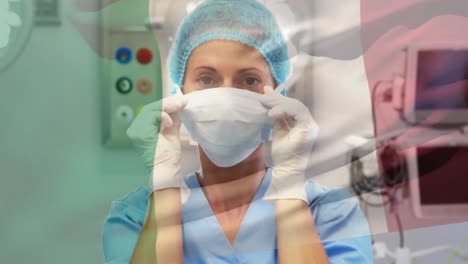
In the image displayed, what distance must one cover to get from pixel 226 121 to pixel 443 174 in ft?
1.37

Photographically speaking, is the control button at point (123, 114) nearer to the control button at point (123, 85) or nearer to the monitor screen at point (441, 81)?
the control button at point (123, 85)

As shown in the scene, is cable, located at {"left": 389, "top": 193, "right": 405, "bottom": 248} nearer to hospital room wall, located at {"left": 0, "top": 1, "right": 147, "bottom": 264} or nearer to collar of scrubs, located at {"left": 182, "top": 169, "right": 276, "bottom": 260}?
collar of scrubs, located at {"left": 182, "top": 169, "right": 276, "bottom": 260}

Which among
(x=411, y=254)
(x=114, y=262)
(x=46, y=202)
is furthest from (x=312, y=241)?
(x=46, y=202)

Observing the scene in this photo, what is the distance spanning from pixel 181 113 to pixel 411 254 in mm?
477

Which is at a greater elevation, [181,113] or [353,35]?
[353,35]

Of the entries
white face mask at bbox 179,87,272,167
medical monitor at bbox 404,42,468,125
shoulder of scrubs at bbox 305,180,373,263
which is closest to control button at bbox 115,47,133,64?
white face mask at bbox 179,87,272,167

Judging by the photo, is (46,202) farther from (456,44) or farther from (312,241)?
(456,44)

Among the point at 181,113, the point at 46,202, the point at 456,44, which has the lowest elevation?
the point at 46,202

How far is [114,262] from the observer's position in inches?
34.2

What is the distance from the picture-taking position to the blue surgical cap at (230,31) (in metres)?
0.85

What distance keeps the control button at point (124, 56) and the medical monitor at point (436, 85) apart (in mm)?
478

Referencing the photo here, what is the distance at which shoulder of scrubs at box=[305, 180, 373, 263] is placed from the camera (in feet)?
2.91

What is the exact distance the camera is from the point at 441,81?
95 centimetres

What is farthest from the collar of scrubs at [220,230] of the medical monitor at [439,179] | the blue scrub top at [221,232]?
the medical monitor at [439,179]
